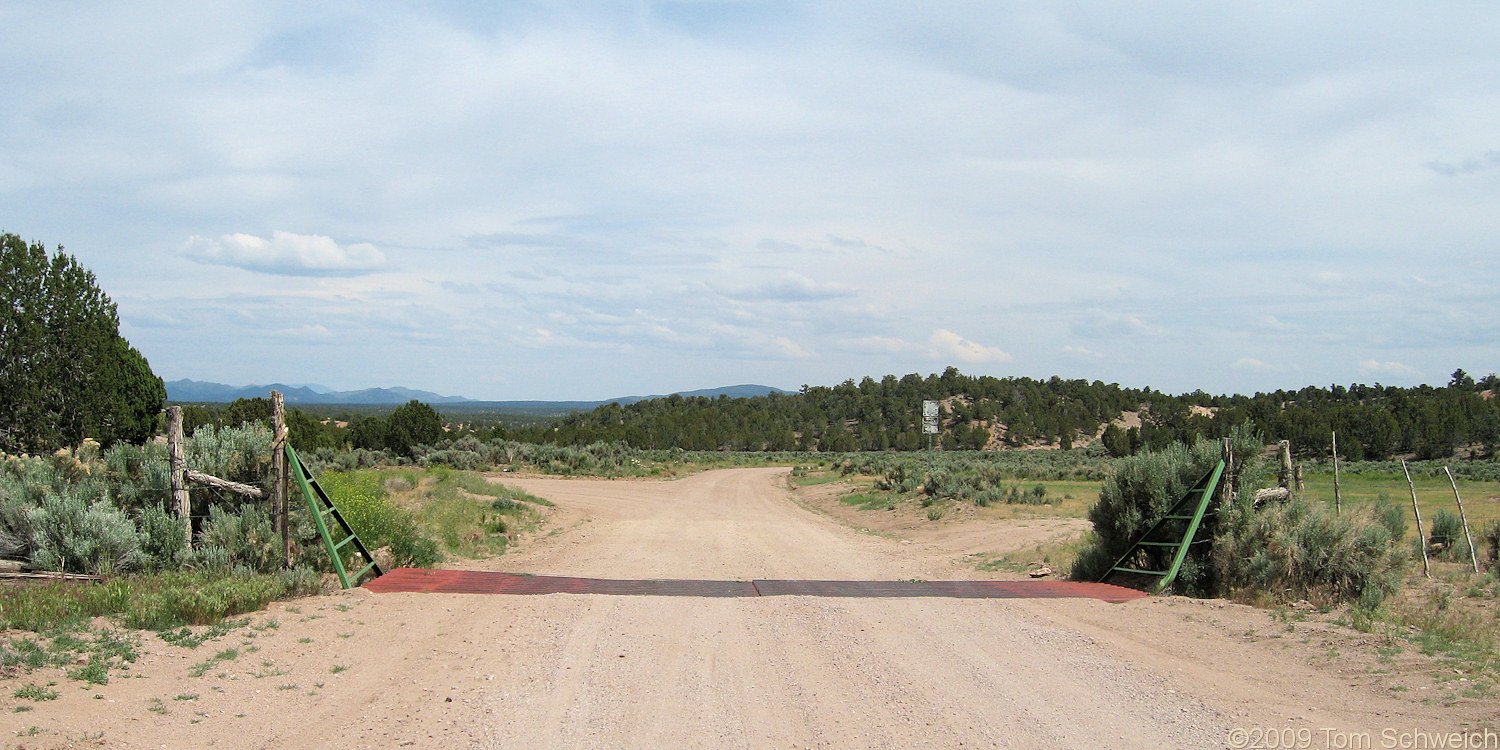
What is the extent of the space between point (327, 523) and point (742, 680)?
673 centimetres

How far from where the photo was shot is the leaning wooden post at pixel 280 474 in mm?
9508

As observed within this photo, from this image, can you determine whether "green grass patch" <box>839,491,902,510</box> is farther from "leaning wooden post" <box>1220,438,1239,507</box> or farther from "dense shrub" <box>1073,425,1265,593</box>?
"leaning wooden post" <box>1220,438,1239,507</box>

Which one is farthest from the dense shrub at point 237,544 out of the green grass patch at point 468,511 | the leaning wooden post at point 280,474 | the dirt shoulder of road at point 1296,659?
the dirt shoulder of road at point 1296,659

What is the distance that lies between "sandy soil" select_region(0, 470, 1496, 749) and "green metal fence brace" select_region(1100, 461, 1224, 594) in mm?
550

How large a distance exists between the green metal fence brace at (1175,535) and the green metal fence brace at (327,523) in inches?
367

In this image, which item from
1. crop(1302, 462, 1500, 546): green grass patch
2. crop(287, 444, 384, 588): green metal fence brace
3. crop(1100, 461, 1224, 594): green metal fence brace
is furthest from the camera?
crop(1302, 462, 1500, 546): green grass patch

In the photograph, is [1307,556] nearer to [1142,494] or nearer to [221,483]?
[1142,494]

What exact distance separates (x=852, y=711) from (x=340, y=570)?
6.39m

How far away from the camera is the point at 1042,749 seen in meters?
5.09

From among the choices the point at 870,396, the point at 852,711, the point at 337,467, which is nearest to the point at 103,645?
the point at 852,711

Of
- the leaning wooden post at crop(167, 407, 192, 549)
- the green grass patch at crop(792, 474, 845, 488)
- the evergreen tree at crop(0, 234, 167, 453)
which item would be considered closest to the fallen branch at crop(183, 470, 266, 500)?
the leaning wooden post at crop(167, 407, 192, 549)

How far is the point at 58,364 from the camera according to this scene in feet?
90.6

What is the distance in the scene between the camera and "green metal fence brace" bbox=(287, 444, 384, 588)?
944 centimetres

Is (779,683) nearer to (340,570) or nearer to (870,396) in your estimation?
(340,570)
